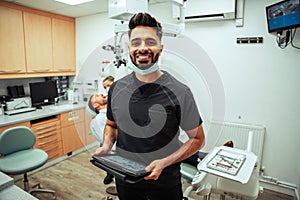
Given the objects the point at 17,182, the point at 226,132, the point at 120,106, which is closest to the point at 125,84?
the point at 120,106

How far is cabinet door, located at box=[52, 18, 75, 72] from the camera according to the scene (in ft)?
10.5

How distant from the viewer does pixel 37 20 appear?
2930 mm

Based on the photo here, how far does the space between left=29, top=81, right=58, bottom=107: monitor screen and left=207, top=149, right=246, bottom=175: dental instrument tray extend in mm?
2623

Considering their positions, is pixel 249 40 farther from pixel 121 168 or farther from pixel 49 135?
pixel 49 135

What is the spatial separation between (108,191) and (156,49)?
1.90 metres

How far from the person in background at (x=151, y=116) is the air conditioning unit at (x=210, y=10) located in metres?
1.53

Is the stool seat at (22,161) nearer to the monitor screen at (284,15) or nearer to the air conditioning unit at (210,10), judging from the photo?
the air conditioning unit at (210,10)

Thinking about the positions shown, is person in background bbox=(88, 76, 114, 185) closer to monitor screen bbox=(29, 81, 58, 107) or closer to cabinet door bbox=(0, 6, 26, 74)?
cabinet door bbox=(0, 6, 26, 74)

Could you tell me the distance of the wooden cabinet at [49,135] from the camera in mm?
2709

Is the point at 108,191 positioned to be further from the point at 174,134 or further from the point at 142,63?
the point at 142,63

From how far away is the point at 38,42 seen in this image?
2963mm

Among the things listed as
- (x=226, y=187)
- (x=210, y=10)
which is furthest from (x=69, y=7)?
(x=226, y=187)

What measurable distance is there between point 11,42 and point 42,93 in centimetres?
80

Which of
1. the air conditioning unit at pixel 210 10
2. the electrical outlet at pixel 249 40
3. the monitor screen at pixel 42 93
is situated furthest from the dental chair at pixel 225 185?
the monitor screen at pixel 42 93
